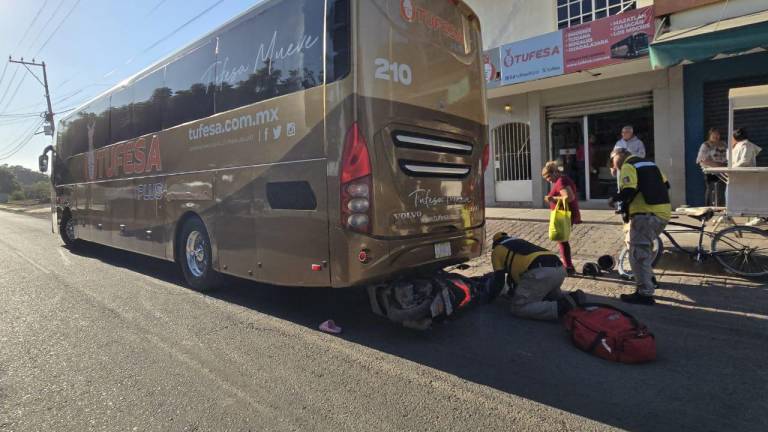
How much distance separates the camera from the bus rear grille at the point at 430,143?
4.46 metres

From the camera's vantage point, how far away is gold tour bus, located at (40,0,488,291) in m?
4.21

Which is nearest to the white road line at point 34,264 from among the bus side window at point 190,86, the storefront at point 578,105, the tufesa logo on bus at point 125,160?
the tufesa logo on bus at point 125,160

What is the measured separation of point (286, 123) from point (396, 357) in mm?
2524

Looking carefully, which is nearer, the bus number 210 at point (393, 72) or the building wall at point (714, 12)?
the bus number 210 at point (393, 72)

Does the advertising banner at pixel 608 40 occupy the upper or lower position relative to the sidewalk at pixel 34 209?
upper

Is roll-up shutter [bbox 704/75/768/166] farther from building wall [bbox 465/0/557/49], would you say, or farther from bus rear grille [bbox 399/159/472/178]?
bus rear grille [bbox 399/159/472/178]

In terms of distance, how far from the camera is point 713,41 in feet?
24.2

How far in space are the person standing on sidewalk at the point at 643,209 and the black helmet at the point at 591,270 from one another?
1195mm

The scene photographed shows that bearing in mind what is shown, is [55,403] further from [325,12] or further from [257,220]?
[325,12]

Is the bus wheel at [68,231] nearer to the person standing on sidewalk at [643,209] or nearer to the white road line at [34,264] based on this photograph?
the white road line at [34,264]

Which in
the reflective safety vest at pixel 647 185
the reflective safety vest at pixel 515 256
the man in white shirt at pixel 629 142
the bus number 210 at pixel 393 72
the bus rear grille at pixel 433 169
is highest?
the bus number 210 at pixel 393 72

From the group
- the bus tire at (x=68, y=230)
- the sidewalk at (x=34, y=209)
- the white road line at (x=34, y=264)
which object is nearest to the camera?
the white road line at (x=34, y=264)

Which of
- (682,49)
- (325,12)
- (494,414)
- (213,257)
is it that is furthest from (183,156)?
(682,49)

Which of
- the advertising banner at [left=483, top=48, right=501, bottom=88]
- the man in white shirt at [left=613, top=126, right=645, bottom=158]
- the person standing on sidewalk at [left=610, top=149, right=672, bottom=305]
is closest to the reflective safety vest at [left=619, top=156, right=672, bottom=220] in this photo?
the person standing on sidewalk at [left=610, top=149, right=672, bottom=305]
